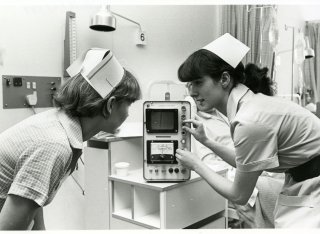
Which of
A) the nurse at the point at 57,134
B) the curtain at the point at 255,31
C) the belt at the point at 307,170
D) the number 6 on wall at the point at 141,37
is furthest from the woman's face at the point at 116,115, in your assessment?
the curtain at the point at 255,31

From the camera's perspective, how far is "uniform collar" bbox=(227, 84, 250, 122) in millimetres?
1311

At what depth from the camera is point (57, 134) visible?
3.04 feet

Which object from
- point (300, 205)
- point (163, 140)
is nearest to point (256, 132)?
point (300, 205)

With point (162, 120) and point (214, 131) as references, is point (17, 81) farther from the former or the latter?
point (214, 131)

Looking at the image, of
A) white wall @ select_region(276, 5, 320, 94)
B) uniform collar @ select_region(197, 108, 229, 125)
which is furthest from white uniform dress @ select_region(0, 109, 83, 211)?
white wall @ select_region(276, 5, 320, 94)

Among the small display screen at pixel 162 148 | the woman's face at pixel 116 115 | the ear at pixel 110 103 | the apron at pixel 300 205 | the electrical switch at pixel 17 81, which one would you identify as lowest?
the apron at pixel 300 205

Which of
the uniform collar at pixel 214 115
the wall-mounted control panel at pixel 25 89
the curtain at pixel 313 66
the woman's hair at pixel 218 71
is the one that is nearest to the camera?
the woman's hair at pixel 218 71

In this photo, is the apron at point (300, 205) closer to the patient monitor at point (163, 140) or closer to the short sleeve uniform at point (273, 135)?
the short sleeve uniform at point (273, 135)

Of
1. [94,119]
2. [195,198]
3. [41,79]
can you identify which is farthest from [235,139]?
[41,79]

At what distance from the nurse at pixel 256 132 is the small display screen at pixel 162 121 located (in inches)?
9.5

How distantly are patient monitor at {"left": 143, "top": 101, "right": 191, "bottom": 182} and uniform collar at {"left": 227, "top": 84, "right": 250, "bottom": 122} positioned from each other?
299 millimetres

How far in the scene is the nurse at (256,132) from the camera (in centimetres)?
115

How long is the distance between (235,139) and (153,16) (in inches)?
86.2

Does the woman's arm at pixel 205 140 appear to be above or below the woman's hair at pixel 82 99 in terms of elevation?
below
